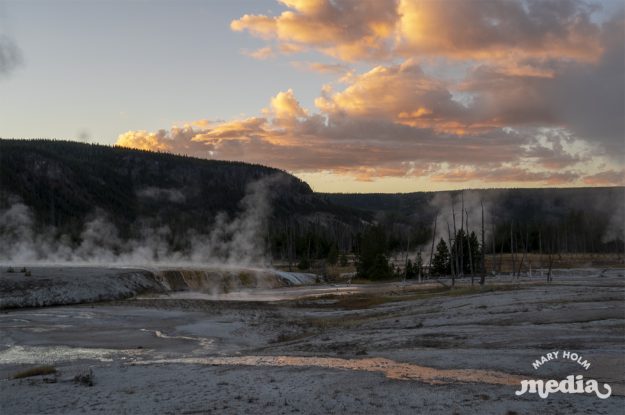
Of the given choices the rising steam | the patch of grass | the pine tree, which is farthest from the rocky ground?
the pine tree

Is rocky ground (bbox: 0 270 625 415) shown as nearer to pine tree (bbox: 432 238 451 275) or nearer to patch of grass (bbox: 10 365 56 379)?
patch of grass (bbox: 10 365 56 379)

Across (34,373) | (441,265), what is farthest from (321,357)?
(441,265)

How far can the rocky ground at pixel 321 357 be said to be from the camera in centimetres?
1346

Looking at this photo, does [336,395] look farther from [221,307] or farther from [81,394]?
[221,307]

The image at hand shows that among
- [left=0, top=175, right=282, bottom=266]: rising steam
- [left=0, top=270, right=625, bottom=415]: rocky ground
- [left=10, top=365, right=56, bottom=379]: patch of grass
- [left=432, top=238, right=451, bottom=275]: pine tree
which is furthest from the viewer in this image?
[left=432, top=238, right=451, bottom=275]: pine tree

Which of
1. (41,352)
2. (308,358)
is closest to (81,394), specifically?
(308,358)

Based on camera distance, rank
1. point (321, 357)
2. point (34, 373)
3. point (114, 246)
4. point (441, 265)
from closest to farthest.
Result: 1. point (34, 373)
2. point (321, 357)
3. point (441, 265)
4. point (114, 246)

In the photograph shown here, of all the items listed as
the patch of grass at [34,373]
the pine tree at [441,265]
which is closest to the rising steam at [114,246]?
the pine tree at [441,265]

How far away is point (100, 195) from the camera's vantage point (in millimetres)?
193625

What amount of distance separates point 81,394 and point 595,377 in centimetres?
1251

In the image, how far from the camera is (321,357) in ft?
64.8

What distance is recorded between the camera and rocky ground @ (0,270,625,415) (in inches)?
530

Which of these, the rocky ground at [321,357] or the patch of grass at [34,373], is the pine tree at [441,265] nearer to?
the rocky ground at [321,357]

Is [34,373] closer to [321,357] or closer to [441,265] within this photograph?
[321,357]
